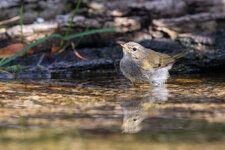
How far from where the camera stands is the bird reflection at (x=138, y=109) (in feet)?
8.05

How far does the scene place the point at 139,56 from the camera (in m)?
5.11

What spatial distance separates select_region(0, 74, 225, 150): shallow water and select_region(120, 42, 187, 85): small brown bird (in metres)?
0.44

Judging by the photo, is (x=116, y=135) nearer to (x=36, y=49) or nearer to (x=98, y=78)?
(x=98, y=78)

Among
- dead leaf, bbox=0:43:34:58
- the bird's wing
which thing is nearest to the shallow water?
the bird's wing

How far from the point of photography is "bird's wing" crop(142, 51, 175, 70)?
5109 mm

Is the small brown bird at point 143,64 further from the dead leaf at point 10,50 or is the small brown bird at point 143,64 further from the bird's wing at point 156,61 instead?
the dead leaf at point 10,50

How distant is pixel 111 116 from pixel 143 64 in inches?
96.1

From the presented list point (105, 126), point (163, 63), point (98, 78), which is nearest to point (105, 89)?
point (98, 78)

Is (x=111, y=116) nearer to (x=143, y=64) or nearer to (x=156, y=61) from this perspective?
(x=143, y=64)

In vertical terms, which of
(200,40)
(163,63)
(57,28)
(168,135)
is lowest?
(168,135)

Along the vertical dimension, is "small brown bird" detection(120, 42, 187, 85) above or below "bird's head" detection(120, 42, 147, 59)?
below

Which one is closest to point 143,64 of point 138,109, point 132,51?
point 132,51

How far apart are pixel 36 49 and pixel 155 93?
10.2 feet

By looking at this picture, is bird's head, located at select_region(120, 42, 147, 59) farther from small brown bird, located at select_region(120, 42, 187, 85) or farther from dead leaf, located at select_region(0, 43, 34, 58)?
dead leaf, located at select_region(0, 43, 34, 58)
